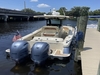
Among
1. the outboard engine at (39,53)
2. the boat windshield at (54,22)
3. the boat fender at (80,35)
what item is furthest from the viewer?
the boat windshield at (54,22)

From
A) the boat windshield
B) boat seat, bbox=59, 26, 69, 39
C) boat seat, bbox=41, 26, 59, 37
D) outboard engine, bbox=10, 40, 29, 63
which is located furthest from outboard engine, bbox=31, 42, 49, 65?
the boat windshield

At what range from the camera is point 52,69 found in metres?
8.31

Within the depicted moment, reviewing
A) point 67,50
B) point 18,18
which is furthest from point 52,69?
point 18,18

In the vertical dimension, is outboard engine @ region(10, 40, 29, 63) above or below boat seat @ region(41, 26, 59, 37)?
below

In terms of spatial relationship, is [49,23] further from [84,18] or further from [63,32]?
[84,18]

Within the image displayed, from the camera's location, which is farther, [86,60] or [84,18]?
[84,18]

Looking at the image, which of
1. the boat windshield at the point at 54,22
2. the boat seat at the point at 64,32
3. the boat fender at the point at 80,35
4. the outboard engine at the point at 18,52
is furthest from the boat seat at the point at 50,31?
the outboard engine at the point at 18,52

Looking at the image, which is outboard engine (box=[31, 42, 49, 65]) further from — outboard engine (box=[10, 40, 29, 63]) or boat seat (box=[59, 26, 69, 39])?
boat seat (box=[59, 26, 69, 39])

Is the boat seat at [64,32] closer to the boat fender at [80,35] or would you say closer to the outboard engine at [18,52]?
the boat fender at [80,35]

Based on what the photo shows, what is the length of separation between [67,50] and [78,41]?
79 cm

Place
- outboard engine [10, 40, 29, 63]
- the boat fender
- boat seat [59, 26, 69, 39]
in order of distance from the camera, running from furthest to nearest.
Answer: boat seat [59, 26, 69, 39], the boat fender, outboard engine [10, 40, 29, 63]

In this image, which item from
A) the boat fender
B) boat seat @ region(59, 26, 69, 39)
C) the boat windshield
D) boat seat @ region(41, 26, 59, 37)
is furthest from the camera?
the boat windshield

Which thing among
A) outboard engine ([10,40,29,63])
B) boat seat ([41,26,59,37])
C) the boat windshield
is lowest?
outboard engine ([10,40,29,63])

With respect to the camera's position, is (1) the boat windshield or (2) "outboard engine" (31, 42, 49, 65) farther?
(1) the boat windshield
